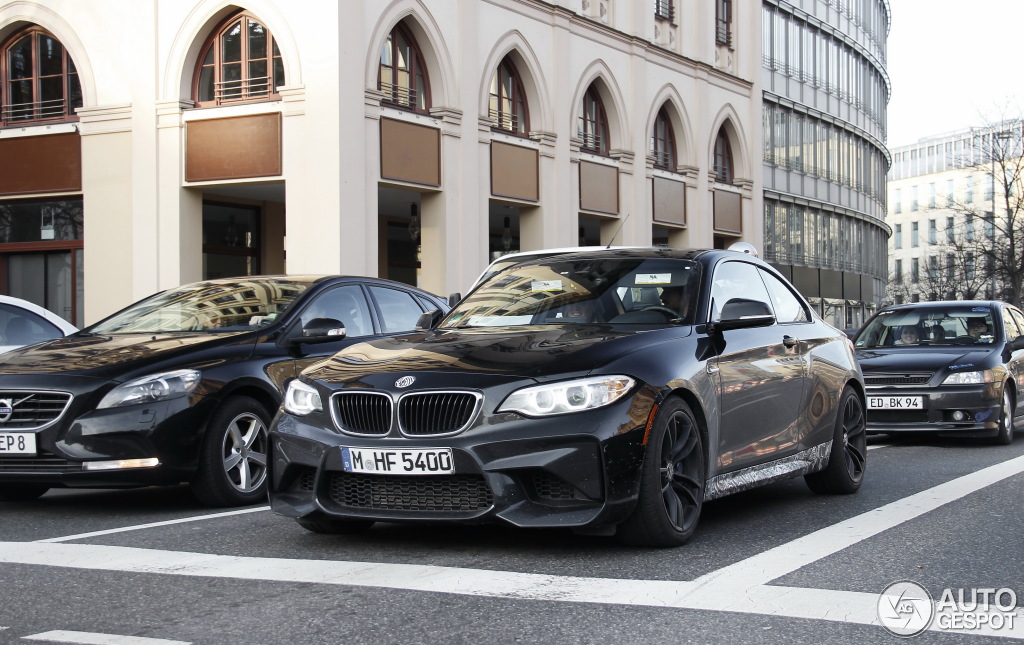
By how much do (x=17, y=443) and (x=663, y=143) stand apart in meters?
28.5

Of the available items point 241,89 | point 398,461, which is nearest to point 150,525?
point 398,461

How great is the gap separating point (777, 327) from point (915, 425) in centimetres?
575

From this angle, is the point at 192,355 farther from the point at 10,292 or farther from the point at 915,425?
the point at 10,292

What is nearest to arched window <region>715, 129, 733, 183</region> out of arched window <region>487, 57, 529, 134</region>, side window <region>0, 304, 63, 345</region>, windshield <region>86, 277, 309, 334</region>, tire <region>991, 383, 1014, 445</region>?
arched window <region>487, 57, 529, 134</region>

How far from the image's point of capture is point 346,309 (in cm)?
969

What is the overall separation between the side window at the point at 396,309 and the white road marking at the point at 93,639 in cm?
565

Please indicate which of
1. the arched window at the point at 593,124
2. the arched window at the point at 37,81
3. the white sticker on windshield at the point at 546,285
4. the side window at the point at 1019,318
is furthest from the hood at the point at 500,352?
the arched window at the point at 593,124

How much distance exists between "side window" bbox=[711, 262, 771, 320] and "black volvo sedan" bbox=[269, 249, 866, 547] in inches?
0.6

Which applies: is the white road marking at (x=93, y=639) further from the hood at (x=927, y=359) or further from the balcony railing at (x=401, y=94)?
the balcony railing at (x=401, y=94)

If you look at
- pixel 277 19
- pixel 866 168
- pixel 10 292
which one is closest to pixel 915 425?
pixel 277 19

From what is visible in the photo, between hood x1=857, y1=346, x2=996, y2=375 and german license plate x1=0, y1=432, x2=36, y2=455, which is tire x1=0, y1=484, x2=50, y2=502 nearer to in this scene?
german license plate x1=0, y1=432, x2=36, y2=455

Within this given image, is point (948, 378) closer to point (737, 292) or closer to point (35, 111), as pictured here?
point (737, 292)

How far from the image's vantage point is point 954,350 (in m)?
13.4

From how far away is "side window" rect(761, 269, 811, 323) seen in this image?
8.05 meters
